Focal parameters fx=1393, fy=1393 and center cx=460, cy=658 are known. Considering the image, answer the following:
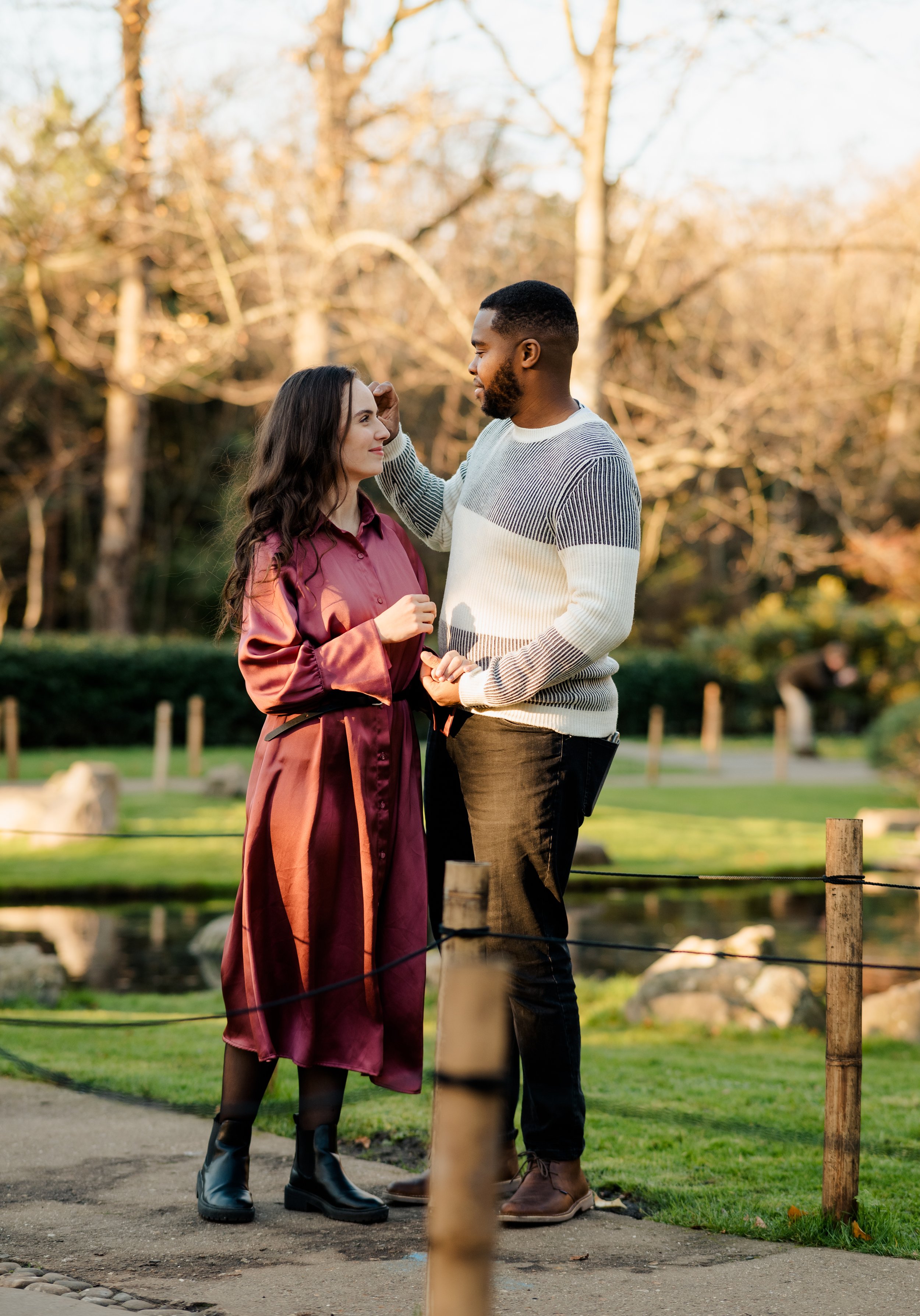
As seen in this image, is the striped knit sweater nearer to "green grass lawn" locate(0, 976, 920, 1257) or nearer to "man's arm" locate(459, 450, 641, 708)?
"man's arm" locate(459, 450, 641, 708)

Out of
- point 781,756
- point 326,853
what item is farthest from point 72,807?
point 781,756

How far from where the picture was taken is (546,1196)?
10.6 feet

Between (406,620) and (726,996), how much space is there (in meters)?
4.33

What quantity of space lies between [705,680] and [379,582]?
78.3ft

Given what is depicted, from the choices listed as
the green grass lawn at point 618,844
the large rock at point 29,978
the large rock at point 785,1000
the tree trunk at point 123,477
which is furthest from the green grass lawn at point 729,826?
the tree trunk at point 123,477

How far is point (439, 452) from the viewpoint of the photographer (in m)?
14.8

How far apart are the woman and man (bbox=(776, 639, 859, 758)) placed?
817 inches

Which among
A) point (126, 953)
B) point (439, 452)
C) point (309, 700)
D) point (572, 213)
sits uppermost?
point (572, 213)

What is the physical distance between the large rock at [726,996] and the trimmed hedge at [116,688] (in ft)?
48.0

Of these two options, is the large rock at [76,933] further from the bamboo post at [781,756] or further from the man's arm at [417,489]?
the bamboo post at [781,756]

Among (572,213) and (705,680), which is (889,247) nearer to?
(572,213)

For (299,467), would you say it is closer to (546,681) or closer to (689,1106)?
(546,681)

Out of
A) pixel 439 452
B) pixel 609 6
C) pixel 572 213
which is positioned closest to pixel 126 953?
pixel 609 6

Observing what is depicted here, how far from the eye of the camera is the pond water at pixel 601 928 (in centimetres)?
814
